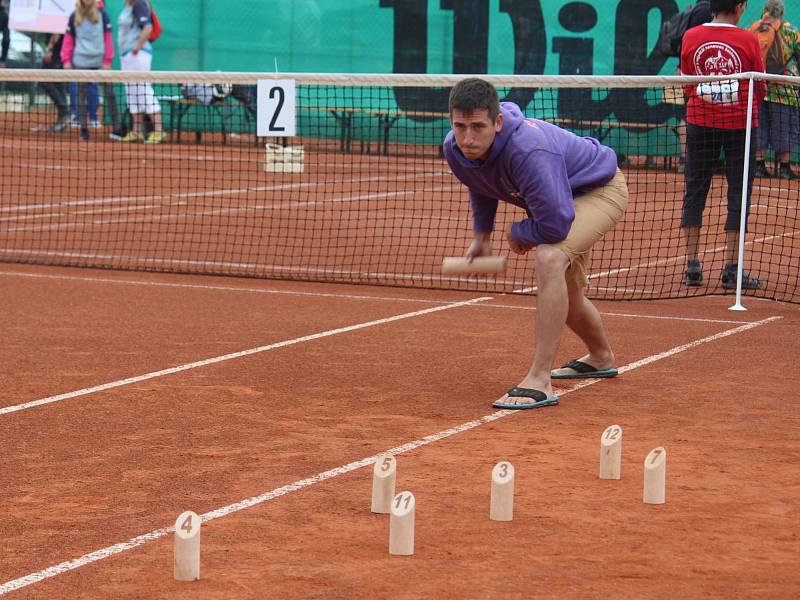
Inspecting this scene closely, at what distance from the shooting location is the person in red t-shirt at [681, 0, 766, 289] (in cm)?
1011

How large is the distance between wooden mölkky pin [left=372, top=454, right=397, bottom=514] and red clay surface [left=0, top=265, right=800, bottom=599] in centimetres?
6

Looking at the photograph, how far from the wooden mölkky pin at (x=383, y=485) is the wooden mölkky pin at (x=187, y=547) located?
0.85 metres

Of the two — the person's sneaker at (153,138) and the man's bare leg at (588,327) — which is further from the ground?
the person's sneaker at (153,138)

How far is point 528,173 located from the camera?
256 inches

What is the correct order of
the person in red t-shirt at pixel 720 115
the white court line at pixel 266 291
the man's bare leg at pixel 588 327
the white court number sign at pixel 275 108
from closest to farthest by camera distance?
the man's bare leg at pixel 588 327 < the white court line at pixel 266 291 < the person in red t-shirt at pixel 720 115 < the white court number sign at pixel 275 108

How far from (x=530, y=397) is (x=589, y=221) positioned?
0.90 meters

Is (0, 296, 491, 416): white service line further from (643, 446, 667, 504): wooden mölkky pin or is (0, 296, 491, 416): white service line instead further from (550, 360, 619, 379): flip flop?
(643, 446, 667, 504): wooden mölkky pin

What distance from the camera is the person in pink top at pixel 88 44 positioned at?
73.7ft

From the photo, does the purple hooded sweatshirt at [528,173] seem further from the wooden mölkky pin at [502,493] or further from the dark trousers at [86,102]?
the dark trousers at [86,102]

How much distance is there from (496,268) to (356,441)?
115 cm

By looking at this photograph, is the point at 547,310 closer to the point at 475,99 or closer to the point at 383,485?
the point at 475,99

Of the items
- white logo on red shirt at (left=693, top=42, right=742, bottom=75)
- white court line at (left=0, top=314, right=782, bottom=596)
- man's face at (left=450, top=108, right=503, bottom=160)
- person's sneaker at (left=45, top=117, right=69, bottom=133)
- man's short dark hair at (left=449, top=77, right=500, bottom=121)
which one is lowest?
white court line at (left=0, top=314, right=782, bottom=596)

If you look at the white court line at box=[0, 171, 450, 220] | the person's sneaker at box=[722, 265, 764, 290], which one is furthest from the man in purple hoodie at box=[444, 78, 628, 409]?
the white court line at box=[0, 171, 450, 220]

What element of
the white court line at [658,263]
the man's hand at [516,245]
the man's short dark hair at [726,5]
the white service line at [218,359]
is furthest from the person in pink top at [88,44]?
the man's hand at [516,245]
